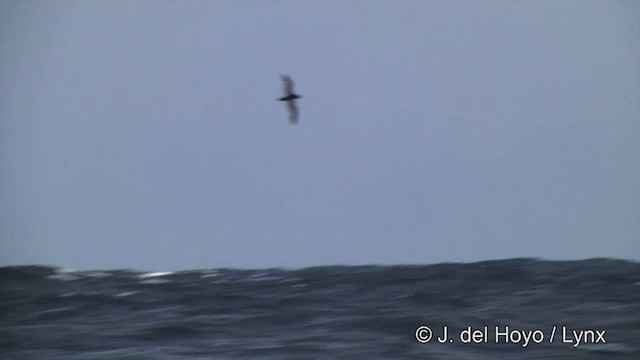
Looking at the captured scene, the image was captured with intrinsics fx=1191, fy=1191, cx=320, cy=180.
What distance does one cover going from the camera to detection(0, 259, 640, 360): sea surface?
514 inches

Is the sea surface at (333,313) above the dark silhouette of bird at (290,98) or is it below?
below

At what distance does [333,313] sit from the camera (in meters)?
15.4

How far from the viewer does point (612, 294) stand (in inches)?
645

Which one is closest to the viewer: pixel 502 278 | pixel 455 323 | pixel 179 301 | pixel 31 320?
pixel 455 323

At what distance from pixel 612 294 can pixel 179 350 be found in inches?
254

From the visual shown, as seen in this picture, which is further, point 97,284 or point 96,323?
point 97,284

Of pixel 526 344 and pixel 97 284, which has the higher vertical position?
pixel 97 284

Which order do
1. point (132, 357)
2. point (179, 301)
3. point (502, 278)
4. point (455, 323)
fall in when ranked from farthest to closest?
point (502, 278)
point (179, 301)
point (455, 323)
point (132, 357)

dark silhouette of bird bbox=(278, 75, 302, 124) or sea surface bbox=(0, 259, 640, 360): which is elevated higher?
dark silhouette of bird bbox=(278, 75, 302, 124)

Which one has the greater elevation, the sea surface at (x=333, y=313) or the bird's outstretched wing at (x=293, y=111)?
the bird's outstretched wing at (x=293, y=111)

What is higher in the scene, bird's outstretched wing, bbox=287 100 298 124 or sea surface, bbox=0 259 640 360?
bird's outstretched wing, bbox=287 100 298 124

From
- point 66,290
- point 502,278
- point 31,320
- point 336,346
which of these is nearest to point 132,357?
point 336,346

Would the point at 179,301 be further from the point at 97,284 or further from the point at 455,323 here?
the point at 455,323

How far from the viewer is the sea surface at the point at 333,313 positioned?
1305cm
